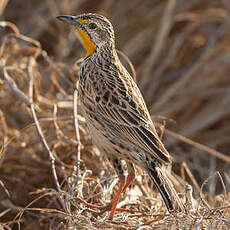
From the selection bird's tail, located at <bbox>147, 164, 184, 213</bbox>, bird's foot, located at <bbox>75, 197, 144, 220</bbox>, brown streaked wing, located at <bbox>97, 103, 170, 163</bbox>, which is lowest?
bird's foot, located at <bbox>75, 197, 144, 220</bbox>

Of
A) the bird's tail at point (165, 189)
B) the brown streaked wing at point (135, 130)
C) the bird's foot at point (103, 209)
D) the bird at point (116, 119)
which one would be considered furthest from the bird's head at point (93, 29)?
the bird's foot at point (103, 209)

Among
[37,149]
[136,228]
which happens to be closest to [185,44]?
[37,149]

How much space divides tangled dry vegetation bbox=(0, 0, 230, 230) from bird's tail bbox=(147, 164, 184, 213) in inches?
23.7

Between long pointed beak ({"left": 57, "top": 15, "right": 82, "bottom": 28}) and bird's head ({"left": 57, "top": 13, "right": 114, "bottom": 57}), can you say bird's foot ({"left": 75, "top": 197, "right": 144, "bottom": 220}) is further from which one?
long pointed beak ({"left": 57, "top": 15, "right": 82, "bottom": 28})

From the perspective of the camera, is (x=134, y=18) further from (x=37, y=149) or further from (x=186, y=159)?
(x=37, y=149)

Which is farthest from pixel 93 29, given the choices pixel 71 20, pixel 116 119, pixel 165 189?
pixel 165 189

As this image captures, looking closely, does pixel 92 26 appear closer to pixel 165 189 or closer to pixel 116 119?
pixel 116 119

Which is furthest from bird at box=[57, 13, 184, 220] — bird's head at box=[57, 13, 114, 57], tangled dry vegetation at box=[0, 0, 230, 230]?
tangled dry vegetation at box=[0, 0, 230, 230]

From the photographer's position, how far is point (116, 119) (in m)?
4.27

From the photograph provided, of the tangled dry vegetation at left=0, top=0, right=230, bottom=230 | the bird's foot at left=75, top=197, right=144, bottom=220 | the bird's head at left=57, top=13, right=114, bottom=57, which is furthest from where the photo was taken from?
the tangled dry vegetation at left=0, top=0, right=230, bottom=230

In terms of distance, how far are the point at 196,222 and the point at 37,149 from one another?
7.27 feet

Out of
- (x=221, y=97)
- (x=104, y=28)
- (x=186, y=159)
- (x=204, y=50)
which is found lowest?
(x=186, y=159)

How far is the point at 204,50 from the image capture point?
23.9 ft

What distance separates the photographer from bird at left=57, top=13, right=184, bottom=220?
4.17 meters
